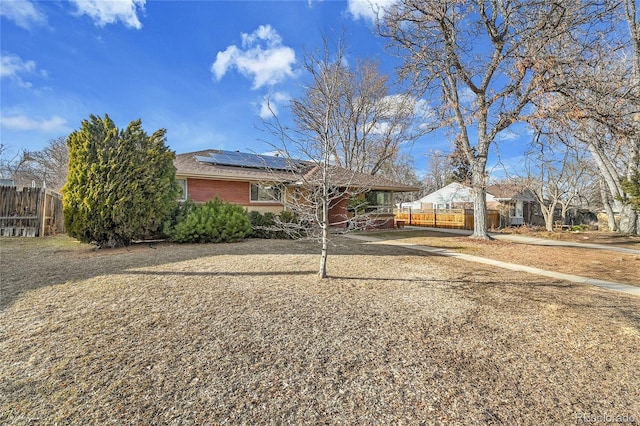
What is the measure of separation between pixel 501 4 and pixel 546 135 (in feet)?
16.8

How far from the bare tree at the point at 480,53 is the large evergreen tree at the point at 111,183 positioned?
1020 cm

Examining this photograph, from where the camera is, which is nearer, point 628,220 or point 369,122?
point 628,220

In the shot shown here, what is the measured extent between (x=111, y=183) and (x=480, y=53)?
13764 mm

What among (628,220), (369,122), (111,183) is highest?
(369,122)

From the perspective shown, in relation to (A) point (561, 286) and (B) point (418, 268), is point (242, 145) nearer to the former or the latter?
(B) point (418, 268)

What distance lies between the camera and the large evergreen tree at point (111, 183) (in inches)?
314

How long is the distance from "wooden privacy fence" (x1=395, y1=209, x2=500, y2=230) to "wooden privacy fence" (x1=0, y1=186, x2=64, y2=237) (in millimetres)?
18356

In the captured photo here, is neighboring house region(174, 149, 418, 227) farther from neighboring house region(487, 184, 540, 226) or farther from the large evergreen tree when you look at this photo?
neighboring house region(487, 184, 540, 226)

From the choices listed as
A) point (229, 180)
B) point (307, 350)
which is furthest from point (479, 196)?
point (307, 350)

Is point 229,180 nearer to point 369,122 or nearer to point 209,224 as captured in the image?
point 209,224

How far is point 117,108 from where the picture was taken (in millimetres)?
11336

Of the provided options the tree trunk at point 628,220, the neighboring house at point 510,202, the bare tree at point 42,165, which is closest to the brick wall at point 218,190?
the tree trunk at point 628,220

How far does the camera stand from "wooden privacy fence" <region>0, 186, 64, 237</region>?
11.1 metres

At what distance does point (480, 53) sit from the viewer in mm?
11844
